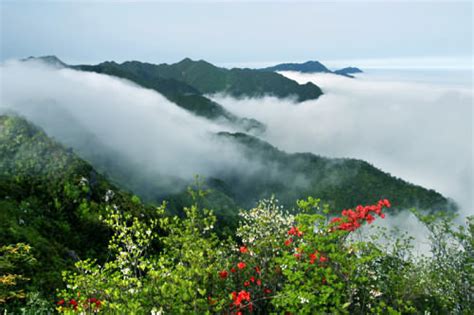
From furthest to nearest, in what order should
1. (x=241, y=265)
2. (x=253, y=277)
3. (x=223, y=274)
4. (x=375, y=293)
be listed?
(x=375, y=293)
(x=253, y=277)
(x=241, y=265)
(x=223, y=274)

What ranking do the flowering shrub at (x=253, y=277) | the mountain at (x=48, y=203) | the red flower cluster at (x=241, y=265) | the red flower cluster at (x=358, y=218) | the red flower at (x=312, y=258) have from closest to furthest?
the flowering shrub at (x=253, y=277) → the red flower at (x=312, y=258) → the red flower cluster at (x=241, y=265) → the red flower cluster at (x=358, y=218) → the mountain at (x=48, y=203)

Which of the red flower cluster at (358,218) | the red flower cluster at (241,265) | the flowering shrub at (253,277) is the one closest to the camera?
the flowering shrub at (253,277)

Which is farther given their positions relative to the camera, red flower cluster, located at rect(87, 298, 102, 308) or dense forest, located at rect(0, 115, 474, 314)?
red flower cluster, located at rect(87, 298, 102, 308)

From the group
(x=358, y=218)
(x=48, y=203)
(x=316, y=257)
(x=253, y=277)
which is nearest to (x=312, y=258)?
(x=316, y=257)

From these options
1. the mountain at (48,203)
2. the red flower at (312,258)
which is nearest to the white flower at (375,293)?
the red flower at (312,258)

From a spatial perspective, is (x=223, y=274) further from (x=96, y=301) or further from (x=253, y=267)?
(x=96, y=301)

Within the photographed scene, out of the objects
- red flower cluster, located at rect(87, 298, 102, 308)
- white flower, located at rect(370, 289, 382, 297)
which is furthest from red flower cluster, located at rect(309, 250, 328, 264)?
red flower cluster, located at rect(87, 298, 102, 308)

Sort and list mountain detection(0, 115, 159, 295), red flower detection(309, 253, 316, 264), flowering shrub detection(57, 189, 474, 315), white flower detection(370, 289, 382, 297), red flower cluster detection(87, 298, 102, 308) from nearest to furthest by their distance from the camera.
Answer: flowering shrub detection(57, 189, 474, 315)
red flower cluster detection(87, 298, 102, 308)
red flower detection(309, 253, 316, 264)
white flower detection(370, 289, 382, 297)
mountain detection(0, 115, 159, 295)

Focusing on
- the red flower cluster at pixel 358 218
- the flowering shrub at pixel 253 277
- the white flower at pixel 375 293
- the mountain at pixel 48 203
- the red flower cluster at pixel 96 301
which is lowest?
the mountain at pixel 48 203

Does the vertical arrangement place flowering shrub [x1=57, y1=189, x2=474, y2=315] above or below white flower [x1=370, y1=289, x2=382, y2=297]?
above

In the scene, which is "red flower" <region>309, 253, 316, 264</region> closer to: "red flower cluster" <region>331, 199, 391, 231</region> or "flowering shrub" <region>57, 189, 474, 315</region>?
"flowering shrub" <region>57, 189, 474, 315</region>

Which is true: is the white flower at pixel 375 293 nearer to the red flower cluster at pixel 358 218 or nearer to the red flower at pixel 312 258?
the red flower cluster at pixel 358 218

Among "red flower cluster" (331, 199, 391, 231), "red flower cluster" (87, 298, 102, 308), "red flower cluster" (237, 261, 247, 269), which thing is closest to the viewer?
"red flower cluster" (87, 298, 102, 308)

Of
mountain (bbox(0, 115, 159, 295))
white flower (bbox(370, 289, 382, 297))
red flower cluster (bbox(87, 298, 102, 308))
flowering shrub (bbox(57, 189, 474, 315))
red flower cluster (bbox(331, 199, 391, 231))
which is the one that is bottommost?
mountain (bbox(0, 115, 159, 295))
